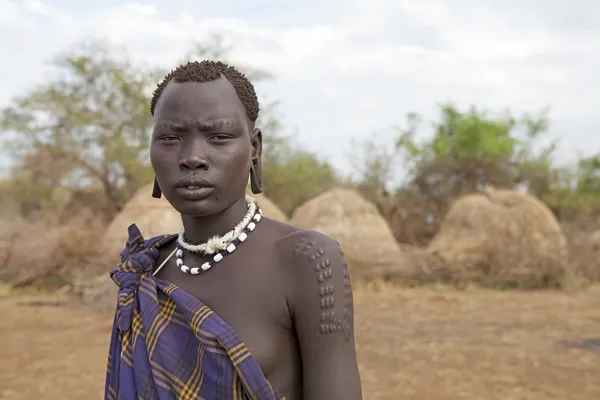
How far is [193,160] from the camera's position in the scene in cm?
129

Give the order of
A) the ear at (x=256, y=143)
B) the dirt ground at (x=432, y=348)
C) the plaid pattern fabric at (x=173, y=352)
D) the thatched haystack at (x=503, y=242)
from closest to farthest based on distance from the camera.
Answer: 1. the plaid pattern fabric at (x=173, y=352)
2. the ear at (x=256, y=143)
3. the dirt ground at (x=432, y=348)
4. the thatched haystack at (x=503, y=242)

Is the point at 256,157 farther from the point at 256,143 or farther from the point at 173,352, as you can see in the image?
the point at 173,352

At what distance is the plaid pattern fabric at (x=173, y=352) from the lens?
121 centimetres

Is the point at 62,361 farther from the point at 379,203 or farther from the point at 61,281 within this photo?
the point at 379,203

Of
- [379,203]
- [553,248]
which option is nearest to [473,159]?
[379,203]

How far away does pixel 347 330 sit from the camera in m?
1.28

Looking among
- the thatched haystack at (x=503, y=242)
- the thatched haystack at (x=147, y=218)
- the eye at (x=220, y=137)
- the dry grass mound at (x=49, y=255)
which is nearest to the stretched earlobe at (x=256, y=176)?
the eye at (x=220, y=137)

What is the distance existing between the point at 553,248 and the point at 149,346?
39.1 feet

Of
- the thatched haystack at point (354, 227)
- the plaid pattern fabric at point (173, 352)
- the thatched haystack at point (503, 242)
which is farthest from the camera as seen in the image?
the thatched haystack at point (354, 227)

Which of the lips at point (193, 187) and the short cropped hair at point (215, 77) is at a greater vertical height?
the short cropped hair at point (215, 77)

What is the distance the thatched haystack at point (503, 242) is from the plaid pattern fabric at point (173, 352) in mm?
11223

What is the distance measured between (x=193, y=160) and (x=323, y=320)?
0.40 m

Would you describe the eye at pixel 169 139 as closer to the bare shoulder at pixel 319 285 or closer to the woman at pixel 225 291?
the woman at pixel 225 291

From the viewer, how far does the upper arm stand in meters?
1.25
